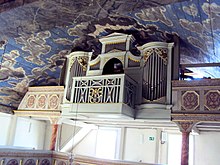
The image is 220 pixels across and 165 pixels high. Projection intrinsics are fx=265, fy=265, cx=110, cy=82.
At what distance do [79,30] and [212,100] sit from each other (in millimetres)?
4112

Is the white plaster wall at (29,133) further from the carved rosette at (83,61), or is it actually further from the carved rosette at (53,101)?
the carved rosette at (83,61)

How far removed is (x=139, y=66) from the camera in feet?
24.6

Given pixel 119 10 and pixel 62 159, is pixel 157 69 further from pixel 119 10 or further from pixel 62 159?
pixel 62 159

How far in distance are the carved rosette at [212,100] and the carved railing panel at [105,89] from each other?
1.88 meters

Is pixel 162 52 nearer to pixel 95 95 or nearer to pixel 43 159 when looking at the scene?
pixel 95 95

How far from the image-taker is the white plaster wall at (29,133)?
32.6ft

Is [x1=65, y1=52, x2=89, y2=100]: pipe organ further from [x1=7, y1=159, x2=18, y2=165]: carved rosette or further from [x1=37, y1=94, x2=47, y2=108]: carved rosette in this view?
[x1=7, y1=159, x2=18, y2=165]: carved rosette

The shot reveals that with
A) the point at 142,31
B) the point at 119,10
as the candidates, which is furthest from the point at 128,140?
the point at 119,10

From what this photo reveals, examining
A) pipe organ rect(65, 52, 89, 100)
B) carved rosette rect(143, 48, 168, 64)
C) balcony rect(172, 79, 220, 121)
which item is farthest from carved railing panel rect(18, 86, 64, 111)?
balcony rect(172, 79, 220, 121)

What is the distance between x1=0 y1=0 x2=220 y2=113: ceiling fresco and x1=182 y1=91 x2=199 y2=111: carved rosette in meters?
1.16

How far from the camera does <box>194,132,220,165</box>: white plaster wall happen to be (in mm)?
9023

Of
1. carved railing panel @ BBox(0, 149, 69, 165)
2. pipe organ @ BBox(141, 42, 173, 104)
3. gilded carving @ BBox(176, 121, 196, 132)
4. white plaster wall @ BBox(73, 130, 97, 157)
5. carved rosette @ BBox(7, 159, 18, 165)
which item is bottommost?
carved rosette @ BBox(7, 159, 18, 165)

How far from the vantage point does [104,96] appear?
6.84 m

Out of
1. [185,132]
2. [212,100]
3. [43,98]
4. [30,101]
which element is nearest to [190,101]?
[212,100]
